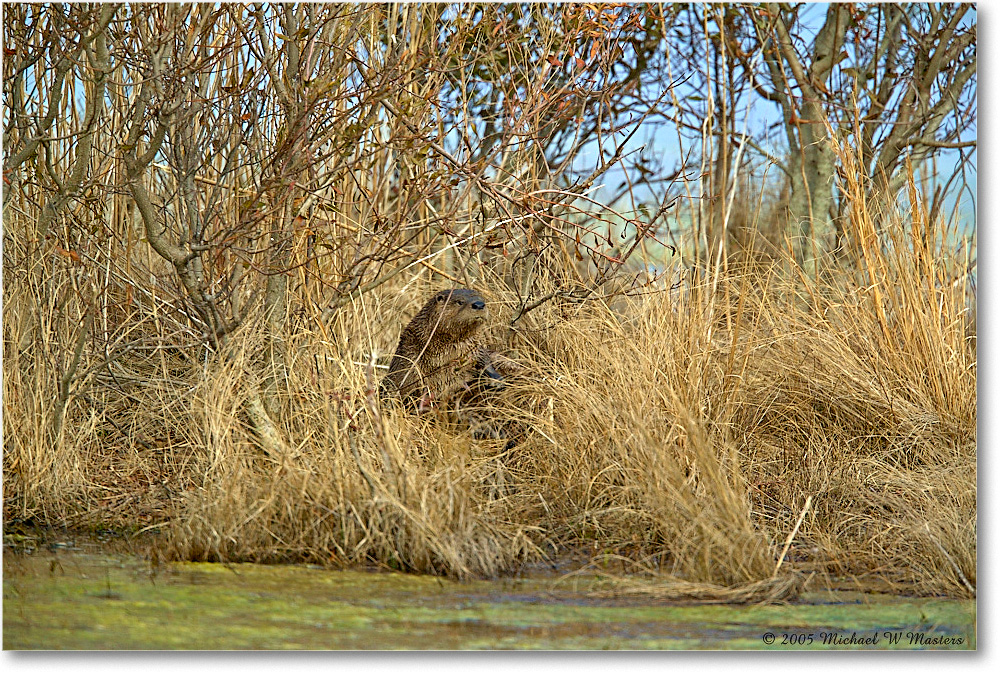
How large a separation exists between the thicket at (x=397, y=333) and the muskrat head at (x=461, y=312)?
0.86ft

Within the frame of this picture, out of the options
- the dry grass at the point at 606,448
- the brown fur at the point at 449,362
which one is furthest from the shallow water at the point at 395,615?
the brown fur at the point at 449,362

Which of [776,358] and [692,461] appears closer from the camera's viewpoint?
[692,461]

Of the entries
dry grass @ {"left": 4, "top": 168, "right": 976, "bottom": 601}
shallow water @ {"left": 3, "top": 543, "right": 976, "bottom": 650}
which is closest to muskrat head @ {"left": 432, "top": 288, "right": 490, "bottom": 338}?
dry grass @ {"left": 4, "top": 168, "right": 976, "bottom": 601}

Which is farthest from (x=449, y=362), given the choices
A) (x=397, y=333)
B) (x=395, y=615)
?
(x=395, y=615)

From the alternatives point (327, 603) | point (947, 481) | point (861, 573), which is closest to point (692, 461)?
point (861, 573)

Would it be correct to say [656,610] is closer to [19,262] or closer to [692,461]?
[692,461]

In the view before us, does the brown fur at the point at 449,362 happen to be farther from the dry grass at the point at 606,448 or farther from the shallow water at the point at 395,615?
the shallow water at the point at 395,615

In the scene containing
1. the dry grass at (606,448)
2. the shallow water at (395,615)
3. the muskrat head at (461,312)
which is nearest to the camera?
the shallow water at (395,615)

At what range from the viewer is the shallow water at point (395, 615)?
287 cm

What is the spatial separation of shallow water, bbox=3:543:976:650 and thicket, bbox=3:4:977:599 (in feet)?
0.38

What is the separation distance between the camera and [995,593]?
134 inches

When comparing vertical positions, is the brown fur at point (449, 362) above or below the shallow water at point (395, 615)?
above

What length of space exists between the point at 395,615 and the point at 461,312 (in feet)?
4.69

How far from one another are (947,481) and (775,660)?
1081 mm
